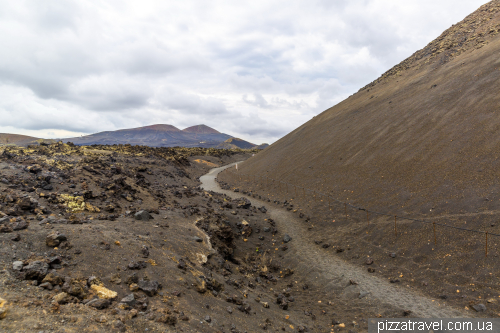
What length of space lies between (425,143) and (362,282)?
1433cm

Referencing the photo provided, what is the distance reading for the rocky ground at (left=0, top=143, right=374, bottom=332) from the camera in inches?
197

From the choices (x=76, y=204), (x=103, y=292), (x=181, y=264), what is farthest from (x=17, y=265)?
(x=76, y=204)

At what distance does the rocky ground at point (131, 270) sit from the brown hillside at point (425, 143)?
8096mm

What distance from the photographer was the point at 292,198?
23.0 m

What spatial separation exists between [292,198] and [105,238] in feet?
57.1

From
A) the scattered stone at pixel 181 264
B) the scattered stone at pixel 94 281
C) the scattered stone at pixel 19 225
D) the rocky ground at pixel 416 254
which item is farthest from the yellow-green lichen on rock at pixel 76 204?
the rocky ground at pixel 416 254

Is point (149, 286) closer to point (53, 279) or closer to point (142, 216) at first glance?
point (53, 279)

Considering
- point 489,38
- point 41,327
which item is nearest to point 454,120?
point 489,38

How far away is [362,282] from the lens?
10.5 metres

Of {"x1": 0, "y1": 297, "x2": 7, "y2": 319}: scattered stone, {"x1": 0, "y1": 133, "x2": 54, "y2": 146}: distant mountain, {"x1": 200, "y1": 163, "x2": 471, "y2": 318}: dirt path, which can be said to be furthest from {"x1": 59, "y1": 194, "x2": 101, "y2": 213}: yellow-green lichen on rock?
{"x1": 0, "y1": 133, "x2": 54, "y2": 146}: distant mountain

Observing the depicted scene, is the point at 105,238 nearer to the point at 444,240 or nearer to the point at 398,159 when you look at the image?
the point at 444,240

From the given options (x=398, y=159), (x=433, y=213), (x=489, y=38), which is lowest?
(x=433, y=213)

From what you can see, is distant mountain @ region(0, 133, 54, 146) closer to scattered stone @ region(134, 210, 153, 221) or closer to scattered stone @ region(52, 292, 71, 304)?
scattered stone @ region(134, 210, 153, 221)

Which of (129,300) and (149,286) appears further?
(149,286)
